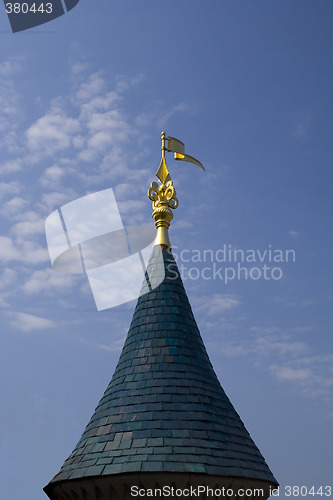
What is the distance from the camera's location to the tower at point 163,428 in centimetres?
982

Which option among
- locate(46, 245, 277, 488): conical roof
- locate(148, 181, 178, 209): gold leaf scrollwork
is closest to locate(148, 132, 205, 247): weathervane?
locate(148, 181, 178, 209): gold leaf scrollwork

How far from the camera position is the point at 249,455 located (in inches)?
429

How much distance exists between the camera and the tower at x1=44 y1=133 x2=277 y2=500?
32.2 feet

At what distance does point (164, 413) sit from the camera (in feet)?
35.0

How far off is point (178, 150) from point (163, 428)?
286 inches

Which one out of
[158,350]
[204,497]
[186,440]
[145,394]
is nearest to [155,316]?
[158,350]

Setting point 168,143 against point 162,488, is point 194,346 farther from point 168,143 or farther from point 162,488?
point 168,143

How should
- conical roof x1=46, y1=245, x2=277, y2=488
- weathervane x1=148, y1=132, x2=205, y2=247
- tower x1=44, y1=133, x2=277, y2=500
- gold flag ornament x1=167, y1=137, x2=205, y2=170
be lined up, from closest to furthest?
1. tower x1=44, y1=133, x2=277, y2=500
2. conical roof x1=46, y1=245, x2=277, y2=488
3. weathervane x1=148, y1=132, x2=205, y2=247
4. gold flag ornament x1=167, y1=137, x2=205, y2=170

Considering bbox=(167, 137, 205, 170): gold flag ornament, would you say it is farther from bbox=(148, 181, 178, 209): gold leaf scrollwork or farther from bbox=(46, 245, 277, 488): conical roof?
bbox=(46, 245, 277, 488): conical roof

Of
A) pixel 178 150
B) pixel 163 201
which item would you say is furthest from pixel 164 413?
pixel 178 150

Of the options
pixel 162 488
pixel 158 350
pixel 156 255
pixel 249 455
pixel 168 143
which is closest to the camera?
pixel 162 488

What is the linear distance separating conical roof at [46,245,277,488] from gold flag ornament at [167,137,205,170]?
137 inches

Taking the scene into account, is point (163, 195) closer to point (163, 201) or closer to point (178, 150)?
point (163, 201)

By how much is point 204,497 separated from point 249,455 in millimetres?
1394
